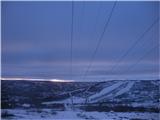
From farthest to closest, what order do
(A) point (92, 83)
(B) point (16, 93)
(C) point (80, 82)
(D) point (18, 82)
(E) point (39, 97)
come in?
(A) point (92, 83) → (C) point (80, 82) → (D) point (18, 82) → (E) point (39, 97) → (B) point (16, 93)

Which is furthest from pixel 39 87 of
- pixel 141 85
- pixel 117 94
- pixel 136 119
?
pixel 136 119

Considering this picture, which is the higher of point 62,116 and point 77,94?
point 77,94

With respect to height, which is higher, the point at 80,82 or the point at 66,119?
the point at 80,82

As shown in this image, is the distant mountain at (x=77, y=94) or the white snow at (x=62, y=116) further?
the distant mountain at (x=77, y=94)

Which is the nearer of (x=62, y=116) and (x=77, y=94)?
(x=62, y=116)

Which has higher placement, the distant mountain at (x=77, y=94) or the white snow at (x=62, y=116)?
the distant mountain at (x=77, y=94)

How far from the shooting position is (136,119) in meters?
20.0

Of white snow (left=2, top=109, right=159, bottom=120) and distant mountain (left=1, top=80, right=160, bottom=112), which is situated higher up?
distant mountain (left=1, top=80, right=160, bottom=112)

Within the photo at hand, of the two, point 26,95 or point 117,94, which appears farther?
point 117,94

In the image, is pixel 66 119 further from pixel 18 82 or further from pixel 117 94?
pixel 117 94

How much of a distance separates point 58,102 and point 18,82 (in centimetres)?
533

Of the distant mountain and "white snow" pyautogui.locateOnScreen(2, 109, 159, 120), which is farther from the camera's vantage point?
the distant mountain

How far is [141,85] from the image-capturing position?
48.9 m

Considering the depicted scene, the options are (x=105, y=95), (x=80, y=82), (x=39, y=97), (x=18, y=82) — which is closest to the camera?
(x=39, y=97)
